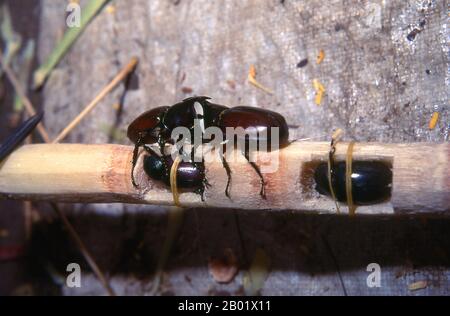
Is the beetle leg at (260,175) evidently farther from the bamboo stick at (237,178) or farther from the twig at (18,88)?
the twig at (18,88)

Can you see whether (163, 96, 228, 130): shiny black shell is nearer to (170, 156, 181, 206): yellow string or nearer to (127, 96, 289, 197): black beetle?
(127, 96, 289, 197): black beetle

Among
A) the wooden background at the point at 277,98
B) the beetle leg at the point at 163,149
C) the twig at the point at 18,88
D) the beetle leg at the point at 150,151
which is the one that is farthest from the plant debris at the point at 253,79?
the twig at the point at 18,88

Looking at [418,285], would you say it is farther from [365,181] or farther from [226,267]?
[226,267]

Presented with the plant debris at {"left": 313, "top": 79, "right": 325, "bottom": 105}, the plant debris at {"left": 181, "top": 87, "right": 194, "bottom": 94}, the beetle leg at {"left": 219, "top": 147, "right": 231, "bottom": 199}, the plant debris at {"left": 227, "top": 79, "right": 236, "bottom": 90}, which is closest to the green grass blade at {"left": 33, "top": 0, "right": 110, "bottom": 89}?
the plant debris at {"left": 181, "top": 87, "right": 194, "bottom": 94}

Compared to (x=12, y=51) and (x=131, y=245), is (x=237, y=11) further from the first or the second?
(x=12, y=51)

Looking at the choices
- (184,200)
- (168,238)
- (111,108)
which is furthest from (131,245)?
(184,200)

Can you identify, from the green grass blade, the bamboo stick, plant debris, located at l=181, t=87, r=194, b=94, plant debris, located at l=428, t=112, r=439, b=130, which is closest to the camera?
the bamboo stick
